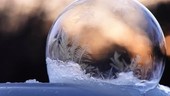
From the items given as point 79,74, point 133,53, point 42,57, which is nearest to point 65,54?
point 79,74

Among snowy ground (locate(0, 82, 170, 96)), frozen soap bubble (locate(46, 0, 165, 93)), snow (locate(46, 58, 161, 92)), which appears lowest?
snowy ground (locate(0, 82, 170, 96))

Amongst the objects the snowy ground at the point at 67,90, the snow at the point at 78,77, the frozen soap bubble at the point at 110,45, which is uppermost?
the frozen soap bubble at the point at 110,45

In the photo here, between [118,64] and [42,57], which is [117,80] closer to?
[118,64]

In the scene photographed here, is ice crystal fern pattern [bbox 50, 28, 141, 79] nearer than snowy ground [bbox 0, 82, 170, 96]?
No

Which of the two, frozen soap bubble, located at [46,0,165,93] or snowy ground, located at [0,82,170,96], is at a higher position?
frozen soap bubble, located at [46,0,165,93]

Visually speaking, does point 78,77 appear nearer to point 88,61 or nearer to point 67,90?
point 88,61

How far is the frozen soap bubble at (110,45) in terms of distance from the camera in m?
1.70

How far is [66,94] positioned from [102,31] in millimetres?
261

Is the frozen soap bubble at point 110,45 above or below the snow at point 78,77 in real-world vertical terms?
above

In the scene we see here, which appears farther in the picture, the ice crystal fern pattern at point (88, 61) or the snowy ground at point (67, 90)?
the ice crystal fern pattern at point (88, 61)

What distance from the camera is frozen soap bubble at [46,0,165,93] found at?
170 centimetres

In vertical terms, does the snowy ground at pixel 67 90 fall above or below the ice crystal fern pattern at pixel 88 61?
below

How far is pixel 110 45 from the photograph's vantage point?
1690mm

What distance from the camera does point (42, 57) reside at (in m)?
10.2
